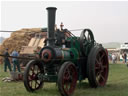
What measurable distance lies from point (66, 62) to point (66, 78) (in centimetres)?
40

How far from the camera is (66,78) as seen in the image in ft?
18.5

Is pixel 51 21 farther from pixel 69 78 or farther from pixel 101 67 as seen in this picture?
pixel 101 67

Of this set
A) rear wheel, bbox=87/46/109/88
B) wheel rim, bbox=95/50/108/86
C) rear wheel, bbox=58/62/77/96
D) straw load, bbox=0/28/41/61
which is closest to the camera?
rear wheel, bbox=58/62/77/96

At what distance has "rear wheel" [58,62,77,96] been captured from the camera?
5320 mm

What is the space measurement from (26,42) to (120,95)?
1153 cm

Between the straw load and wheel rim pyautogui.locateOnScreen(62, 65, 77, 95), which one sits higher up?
the straw load

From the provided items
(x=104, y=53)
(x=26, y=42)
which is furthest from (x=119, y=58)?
(x=104, y=53)

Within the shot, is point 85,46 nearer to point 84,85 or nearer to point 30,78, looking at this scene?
point 84,85

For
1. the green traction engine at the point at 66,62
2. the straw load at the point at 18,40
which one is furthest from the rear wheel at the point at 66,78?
the straw load at the point at 18,40

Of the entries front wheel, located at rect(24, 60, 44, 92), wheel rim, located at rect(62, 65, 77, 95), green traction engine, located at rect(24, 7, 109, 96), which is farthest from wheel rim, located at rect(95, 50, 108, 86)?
front wheel, located at rect(24, 60, 44, 92)

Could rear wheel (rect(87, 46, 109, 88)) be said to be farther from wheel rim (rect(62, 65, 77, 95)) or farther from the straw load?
the straw load

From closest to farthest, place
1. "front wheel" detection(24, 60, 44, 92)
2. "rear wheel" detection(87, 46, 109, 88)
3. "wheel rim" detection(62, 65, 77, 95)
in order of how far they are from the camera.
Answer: "wheel rim" detection(62, 65, 77, 95) → "front wheel" detection(24, 60, 44, 92) → "rear wheel" detection(87, 46, 109, 88)

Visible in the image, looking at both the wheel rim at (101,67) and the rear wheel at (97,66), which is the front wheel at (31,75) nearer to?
the rear wheel at (97,66)

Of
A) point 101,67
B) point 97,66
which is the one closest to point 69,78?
point 97,66
